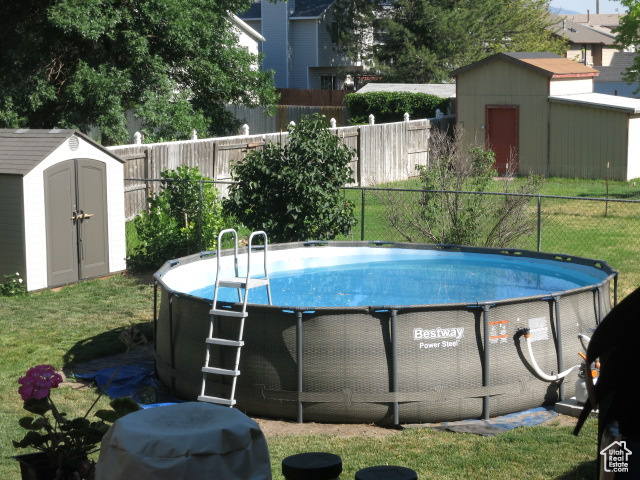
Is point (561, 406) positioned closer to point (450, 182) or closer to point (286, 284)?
point (286, 284)

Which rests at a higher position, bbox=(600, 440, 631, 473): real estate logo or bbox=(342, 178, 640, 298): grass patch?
bbox=(600, 440, 631, 473): real estate logo

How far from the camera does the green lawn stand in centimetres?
811

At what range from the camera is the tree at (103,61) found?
24.0 m

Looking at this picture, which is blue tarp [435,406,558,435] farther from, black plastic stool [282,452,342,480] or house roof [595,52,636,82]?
house roof [595,52,636,82]

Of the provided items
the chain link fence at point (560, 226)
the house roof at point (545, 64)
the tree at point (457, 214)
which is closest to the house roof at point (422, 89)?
the house roof at point (545, 64)

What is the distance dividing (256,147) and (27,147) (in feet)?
31.0

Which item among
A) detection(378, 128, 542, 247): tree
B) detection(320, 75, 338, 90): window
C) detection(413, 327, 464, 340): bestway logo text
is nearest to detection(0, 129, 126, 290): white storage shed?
detection(378, 128, 542, 247): tree

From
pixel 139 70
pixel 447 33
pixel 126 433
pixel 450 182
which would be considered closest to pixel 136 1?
pixel 139 70

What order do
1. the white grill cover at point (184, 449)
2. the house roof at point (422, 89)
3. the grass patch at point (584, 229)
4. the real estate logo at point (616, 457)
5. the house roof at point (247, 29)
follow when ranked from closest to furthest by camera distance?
the real estate logo at point (616, 457), the white grill cover at point (184, 449), the grass patch at point (584, 229), the house roof at point (422, 89), the house roof at point (247, 29)

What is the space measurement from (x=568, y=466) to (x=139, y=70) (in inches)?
800

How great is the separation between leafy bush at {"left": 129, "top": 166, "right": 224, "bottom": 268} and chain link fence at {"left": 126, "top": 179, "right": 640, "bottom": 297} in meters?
0.65

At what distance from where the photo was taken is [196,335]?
404 inches

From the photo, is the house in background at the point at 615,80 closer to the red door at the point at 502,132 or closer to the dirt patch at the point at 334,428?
the red door at the point at 502,132

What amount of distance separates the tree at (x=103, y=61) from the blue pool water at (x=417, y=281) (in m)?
11.3
